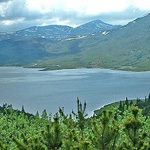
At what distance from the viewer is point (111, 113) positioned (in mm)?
17000

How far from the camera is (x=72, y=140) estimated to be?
753 inches

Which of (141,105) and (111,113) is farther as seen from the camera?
(141,105)

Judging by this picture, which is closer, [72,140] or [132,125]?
[132,125]

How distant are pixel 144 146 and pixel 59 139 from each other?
5.03m

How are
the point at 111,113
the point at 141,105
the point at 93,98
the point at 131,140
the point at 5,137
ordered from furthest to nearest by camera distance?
the point at 93,98 < the point at 141,105 < the point at 5,137 < the point at 131,140 < the point at 111,113

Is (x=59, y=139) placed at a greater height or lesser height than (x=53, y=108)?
greater

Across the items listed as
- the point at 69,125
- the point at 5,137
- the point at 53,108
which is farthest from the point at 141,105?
the point at 69,125

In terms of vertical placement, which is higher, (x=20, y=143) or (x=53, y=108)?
(x=20, y=143)

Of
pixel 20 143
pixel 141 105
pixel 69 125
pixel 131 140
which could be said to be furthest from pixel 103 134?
pixel 141 105

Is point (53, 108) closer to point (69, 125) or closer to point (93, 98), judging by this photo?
point (93, 98)

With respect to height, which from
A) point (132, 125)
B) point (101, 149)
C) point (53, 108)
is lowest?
point (53, 108)

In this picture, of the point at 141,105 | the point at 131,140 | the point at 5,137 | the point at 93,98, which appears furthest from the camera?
the point at 93,98

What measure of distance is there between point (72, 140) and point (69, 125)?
4.68 m

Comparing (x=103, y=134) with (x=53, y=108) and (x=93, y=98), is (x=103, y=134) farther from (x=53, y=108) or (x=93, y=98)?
(x=93, y=98)
